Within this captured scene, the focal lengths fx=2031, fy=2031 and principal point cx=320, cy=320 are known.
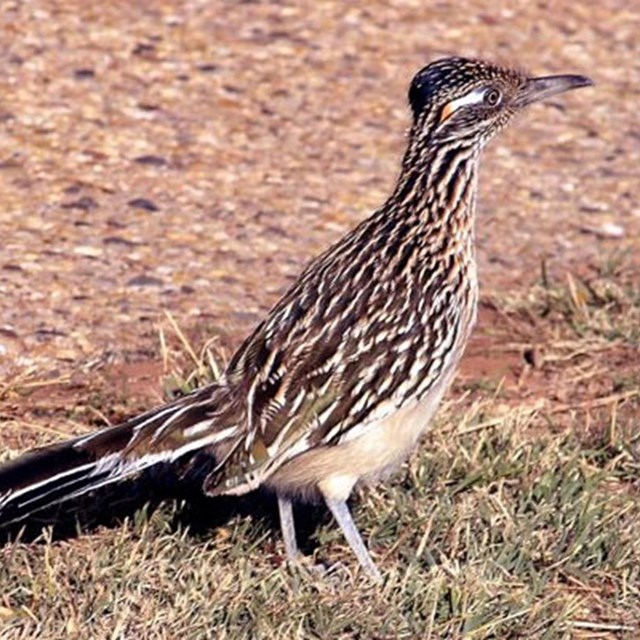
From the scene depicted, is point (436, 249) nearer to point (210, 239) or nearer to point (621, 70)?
point (210, 239)

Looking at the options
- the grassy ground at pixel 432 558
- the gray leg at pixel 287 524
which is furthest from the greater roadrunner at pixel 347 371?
the grassy ground at pixel 432 558

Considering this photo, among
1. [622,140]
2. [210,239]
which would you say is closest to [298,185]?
[210,239]

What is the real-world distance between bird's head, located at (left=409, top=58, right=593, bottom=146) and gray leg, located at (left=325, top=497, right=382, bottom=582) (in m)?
1.19

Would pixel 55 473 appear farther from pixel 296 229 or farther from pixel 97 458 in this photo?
pixel 296 229

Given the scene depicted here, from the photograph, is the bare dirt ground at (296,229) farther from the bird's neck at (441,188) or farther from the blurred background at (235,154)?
the bird's neck at (441,188)

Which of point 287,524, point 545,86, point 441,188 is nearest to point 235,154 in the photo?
point 545,86

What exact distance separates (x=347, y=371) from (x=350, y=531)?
0.49 metres

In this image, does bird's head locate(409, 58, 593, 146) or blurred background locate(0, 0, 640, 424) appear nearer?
bird's head locate(409, 58, 593, 146)

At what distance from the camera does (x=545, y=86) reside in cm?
670

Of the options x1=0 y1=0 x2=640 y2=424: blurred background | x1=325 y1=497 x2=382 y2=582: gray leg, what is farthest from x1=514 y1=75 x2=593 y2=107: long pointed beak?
x1=0 y1=0 x2=640 y2=424: blurred background

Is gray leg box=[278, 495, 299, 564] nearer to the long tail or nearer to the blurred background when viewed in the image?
the long tail

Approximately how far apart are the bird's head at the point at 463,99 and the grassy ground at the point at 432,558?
3.65 feet

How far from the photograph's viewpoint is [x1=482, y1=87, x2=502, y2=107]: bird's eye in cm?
649

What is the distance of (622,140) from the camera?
9.92 m
